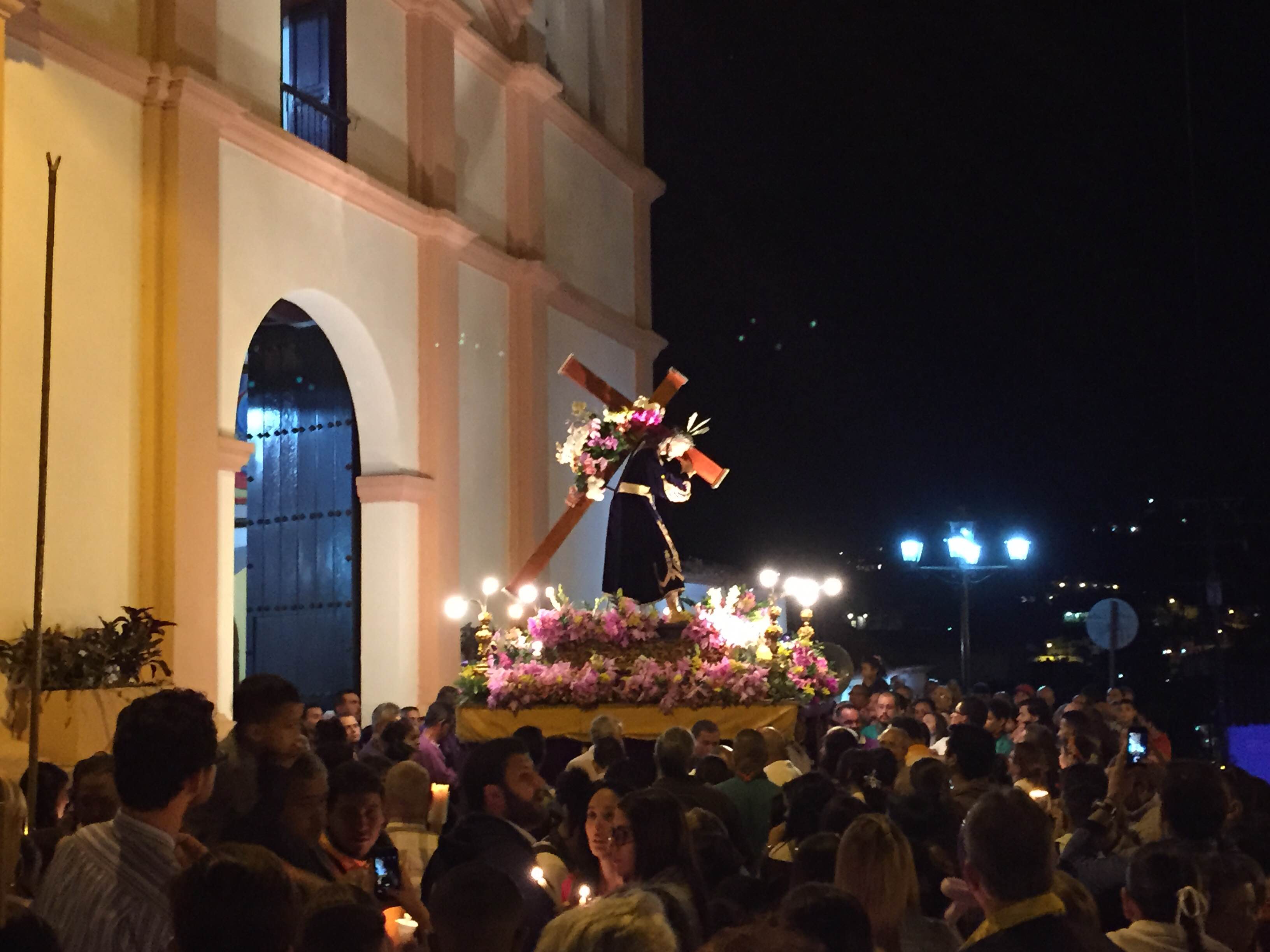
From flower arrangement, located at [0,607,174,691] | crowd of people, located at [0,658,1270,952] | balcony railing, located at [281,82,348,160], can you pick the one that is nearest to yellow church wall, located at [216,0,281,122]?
balcony railing, located at [281,82,348,160]

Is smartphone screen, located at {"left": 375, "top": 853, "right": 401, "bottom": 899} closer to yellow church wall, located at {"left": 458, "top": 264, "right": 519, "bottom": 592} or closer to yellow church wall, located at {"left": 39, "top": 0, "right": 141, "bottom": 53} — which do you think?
yellow church wall, located at {"left": 39, "top": 0, "right": 141, "bottom": 53}

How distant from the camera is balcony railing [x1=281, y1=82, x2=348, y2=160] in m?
15.7

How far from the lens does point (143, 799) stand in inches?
144

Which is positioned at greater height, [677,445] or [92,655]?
[677,445]

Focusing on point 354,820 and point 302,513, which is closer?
point 354,820

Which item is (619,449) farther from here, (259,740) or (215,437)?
(259,740)

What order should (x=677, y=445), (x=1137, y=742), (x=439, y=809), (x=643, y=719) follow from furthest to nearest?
(x=677, y=445)
(x=643, y=719)
(x=1137, y=742)
(x=439, y=809)

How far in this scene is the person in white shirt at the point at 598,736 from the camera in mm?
8109

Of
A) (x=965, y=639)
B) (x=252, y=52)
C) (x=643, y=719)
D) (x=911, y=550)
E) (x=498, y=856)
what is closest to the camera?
(x=498, y=856)

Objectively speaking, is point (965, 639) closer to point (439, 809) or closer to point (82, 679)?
point (82, 679)

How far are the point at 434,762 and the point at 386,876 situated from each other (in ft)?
18.6

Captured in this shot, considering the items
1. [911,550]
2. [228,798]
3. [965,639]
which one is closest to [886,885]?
[228,798]

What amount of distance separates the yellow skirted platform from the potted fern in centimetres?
285

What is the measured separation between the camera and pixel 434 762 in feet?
33.1
